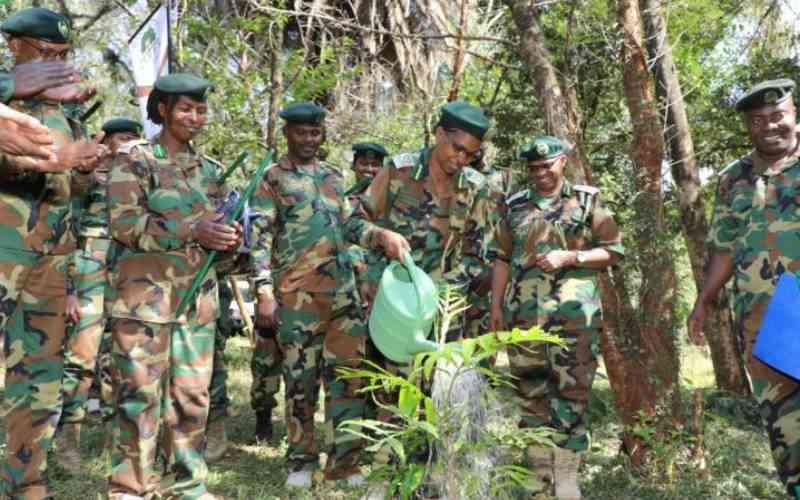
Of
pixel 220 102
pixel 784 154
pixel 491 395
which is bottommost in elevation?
pixel 491 395

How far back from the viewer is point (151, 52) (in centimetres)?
512

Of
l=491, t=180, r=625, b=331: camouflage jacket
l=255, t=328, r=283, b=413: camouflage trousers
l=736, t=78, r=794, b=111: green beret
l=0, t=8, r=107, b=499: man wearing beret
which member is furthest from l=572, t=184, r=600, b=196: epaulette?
l=0, t=8, r=107, b=499: man wearing beret

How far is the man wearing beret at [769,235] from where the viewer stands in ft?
13.0

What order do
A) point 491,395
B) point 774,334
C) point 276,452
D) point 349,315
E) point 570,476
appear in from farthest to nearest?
point 276,452, point 349,315, point 570,476, point 774,334, point 491,395

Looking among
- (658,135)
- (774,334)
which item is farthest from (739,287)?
(658,135)

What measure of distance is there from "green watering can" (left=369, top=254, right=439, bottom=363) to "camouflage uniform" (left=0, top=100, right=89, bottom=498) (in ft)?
5.14

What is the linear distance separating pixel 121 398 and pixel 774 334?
290 cm

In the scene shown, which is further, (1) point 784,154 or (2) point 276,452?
(2) point 276,452

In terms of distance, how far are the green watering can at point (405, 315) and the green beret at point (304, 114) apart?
83.6 inches

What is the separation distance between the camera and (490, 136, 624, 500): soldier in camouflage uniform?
4.67 metres

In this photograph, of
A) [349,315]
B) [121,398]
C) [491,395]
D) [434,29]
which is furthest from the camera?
[434,29]

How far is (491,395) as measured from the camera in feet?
9.13

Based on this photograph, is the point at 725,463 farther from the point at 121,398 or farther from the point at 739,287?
the point at 121,398

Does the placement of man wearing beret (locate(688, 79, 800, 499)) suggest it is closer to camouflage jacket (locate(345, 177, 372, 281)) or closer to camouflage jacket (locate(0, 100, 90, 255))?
camouflage jacket (locate(345, 177, 372, 281))
